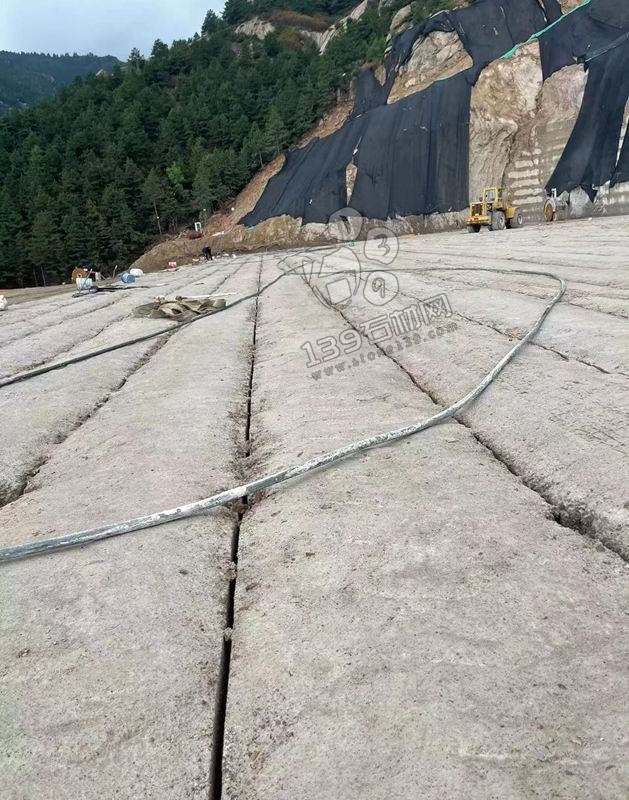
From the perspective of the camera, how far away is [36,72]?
15175 cm

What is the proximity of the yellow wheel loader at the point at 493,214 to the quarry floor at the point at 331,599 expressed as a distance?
16719 mm

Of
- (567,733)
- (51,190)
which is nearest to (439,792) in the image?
(567,733)

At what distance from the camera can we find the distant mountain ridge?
12062 cm

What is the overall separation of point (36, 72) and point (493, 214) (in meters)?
183

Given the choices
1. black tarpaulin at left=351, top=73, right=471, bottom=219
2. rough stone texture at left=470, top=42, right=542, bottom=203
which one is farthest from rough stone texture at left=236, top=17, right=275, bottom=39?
rough stone texture at left=470, top=42, right=542, bottom=203

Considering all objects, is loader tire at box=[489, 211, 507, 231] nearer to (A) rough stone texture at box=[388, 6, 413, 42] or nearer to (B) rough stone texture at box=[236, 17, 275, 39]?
(A) rough stone texture at box=[388, 6, 413, 42]

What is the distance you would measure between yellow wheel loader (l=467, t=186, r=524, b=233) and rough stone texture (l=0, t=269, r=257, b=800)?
1784 cm

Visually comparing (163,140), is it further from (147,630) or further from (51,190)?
(147,630)

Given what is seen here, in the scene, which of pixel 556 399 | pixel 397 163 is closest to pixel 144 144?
pixel 397 163

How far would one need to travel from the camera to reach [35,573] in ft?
4.59

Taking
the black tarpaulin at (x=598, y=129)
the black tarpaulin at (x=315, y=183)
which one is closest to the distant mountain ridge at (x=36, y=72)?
Result: the black tarpaulin at (x=315, y=183)

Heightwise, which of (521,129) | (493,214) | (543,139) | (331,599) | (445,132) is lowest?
(331,599)

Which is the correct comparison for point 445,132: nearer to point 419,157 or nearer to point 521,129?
point 419,157

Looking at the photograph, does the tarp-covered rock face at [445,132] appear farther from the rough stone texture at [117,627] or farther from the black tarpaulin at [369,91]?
the rough stone texture at [117,627]
